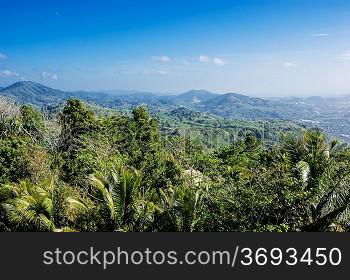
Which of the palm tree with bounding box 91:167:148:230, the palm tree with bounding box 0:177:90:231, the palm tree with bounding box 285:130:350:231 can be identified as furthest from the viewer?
the palm tree with bounding box 0:177:90:231

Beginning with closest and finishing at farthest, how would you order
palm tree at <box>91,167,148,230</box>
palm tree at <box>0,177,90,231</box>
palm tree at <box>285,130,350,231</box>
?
palm tree at <box>285,130,350,231</box> → palm tree at <box>91,167,148,230</box> → palm tree at <box>0,177,90,231</box>

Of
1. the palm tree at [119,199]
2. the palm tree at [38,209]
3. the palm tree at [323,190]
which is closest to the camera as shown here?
the palm tree at [323,190]

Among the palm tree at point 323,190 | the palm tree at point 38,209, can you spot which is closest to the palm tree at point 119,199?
the palm tree at point 38,209

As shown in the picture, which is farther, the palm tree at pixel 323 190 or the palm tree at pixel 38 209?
the palm tree at pixel 38 209

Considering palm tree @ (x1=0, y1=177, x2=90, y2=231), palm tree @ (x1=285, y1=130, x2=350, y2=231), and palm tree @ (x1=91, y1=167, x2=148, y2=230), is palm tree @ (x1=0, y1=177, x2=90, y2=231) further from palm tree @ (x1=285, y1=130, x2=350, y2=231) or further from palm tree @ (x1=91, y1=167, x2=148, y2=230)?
palm tree @ (x1=285, y1=130, x2=350, y2=231)

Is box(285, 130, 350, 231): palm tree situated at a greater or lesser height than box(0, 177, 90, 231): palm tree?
greater

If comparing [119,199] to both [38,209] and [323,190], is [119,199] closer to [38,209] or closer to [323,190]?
[38,209]

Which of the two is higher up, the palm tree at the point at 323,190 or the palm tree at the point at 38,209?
the palm tree at the point at 323,190

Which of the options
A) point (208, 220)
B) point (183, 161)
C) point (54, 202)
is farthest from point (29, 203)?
point (183, 161)

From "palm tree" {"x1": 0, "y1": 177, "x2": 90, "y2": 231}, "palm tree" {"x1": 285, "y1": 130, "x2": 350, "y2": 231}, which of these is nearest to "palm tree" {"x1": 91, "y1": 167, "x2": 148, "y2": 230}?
"palm tree" {"x1": 0, "y1": 177, "x2": 90, "y2": 231}

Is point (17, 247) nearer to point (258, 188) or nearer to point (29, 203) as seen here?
point (29, 203)

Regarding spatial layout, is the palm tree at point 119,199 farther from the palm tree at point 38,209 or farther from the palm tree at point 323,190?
the palm tree at point 323,190
